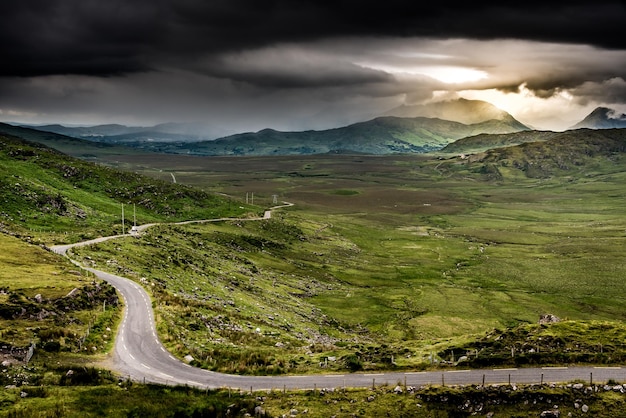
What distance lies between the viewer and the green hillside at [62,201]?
121812 millimetres

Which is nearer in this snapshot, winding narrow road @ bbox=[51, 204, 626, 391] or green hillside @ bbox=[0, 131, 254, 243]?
winding narrow road @ bbox=[51, 204, 626, 391]

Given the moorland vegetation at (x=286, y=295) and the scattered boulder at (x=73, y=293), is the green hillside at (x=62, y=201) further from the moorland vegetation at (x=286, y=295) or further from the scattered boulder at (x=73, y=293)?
the scattered boulder at (x=73, y=293)

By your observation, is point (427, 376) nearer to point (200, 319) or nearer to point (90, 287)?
point (200, 319)

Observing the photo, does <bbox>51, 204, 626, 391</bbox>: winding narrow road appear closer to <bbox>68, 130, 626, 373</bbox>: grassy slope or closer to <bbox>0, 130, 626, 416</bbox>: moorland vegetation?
<bbox>0, 130, 626, 416</bbox>: moorland vegetation

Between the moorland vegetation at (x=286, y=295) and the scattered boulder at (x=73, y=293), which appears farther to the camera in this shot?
the scattered boulder at (x=73, y=293)

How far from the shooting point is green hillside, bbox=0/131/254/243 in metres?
122

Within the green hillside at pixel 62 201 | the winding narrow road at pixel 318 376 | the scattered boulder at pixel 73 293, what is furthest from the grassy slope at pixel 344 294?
the green hillside at pixel 62 201

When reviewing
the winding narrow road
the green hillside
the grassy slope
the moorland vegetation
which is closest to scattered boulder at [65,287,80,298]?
the moorland vegetation

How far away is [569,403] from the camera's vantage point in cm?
3781

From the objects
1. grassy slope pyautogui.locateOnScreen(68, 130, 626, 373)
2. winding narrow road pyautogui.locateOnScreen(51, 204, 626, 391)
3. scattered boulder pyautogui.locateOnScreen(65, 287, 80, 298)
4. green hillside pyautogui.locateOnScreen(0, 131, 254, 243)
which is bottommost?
grassy slope pyautogui.locateOnScreen(68, 130, 626, 373)

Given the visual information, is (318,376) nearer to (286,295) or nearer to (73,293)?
(73,293)

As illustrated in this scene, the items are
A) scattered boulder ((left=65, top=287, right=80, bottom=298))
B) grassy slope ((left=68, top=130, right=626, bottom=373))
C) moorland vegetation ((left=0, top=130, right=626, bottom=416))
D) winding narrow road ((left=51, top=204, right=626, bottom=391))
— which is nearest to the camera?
winding narrow road ((left=51, top=204, right=626, bottom=391))

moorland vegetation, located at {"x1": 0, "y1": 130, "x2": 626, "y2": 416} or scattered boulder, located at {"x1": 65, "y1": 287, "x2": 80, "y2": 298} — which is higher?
scattered boulder, located at {"x1": 65, "y1": 287, "x2": 80, "y2": 298}

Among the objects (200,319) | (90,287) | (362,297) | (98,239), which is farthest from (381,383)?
(98,239)
